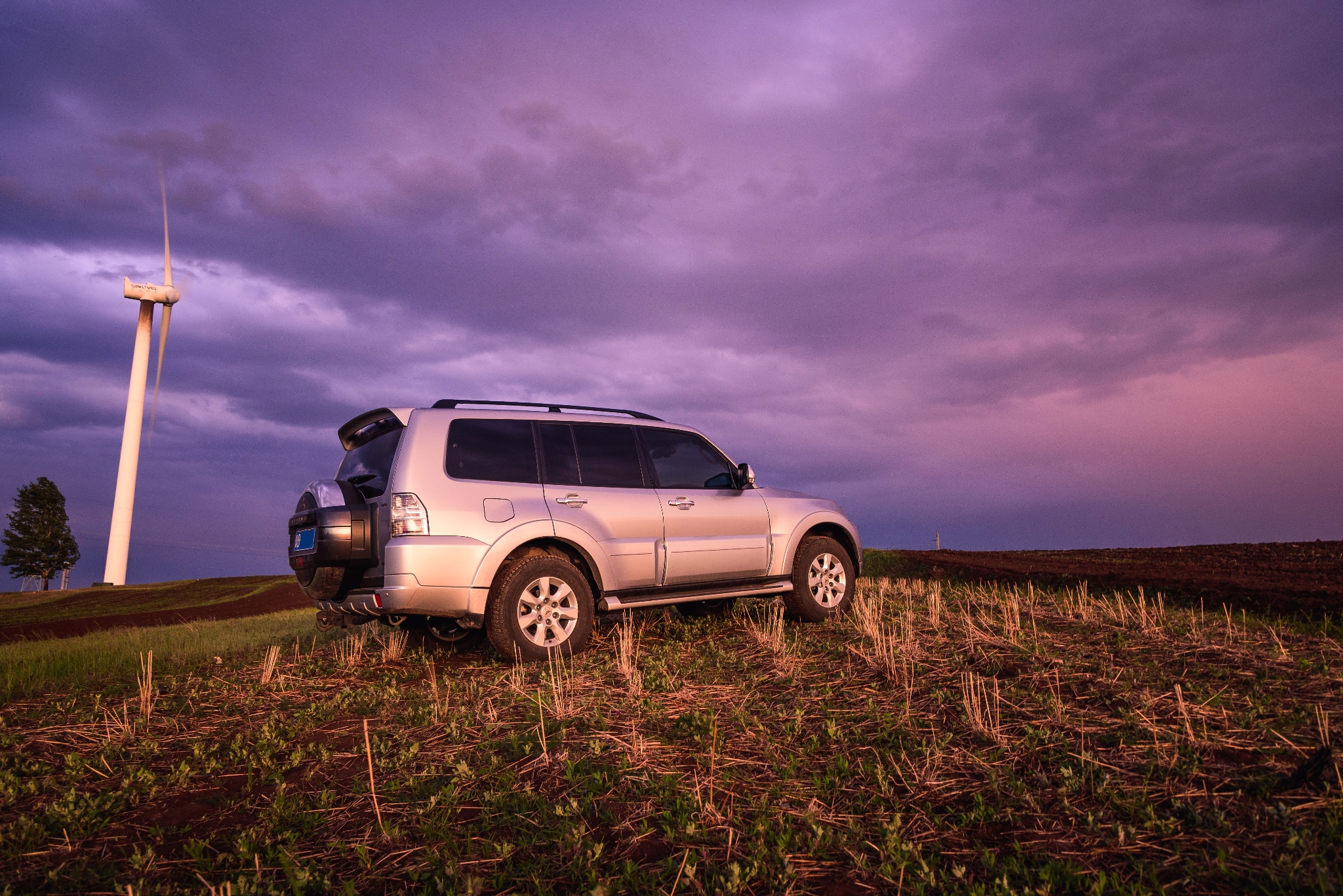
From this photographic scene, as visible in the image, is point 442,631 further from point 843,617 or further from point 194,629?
point 194,629

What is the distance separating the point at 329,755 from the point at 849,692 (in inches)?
128

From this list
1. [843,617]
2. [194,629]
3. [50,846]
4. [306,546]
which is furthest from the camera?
[194,629]

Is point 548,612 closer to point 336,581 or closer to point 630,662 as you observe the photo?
point 630,662

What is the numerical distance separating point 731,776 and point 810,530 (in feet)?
16.9

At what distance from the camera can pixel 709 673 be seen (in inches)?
227

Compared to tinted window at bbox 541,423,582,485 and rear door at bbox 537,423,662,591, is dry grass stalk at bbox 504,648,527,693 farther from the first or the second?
tinted window at bbox 541,423,582,485

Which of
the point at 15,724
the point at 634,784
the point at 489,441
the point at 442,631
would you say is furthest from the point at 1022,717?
the point at 15,724

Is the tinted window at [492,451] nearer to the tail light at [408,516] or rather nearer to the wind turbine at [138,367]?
the tail light at [408,516]

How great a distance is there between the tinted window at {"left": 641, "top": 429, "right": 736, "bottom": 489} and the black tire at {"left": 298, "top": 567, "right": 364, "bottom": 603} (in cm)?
299

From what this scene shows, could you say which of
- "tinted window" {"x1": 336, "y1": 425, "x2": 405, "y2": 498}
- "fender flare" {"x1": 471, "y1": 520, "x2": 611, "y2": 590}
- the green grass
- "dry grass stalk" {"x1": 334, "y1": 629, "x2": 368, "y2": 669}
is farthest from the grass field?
"tinted window" {"x1": 336, "y1": 425, "x2": 405, "y2": 498}

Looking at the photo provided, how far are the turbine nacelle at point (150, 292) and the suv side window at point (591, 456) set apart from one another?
2917 cm

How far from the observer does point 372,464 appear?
6.74m

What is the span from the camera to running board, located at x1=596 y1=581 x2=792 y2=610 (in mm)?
6875

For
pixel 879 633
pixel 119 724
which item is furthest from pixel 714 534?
pixel 119 724
